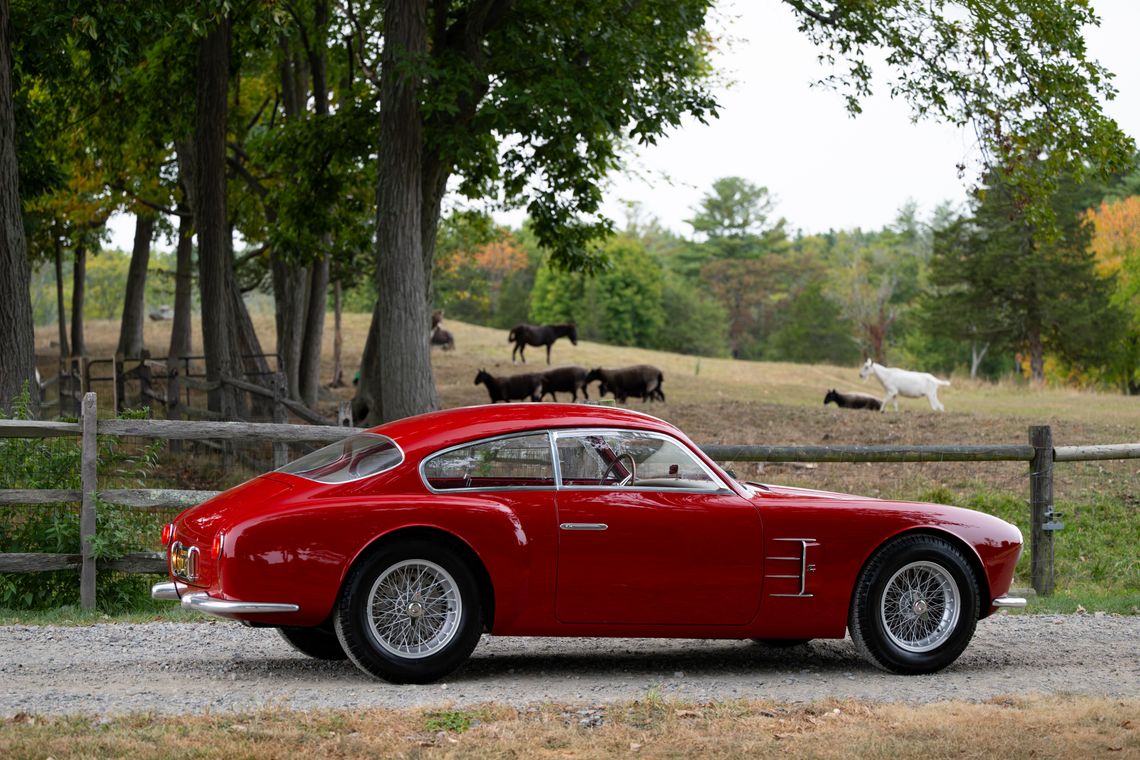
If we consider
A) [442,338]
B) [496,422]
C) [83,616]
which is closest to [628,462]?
[496,422]

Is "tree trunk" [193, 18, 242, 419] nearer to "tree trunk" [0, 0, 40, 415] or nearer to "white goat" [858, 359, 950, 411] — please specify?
"tree trunk" [0, 0, 40, 415]

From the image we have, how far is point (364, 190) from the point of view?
27.7m

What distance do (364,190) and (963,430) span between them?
43.2 ft

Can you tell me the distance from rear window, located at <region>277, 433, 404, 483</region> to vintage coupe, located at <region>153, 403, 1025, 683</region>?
0.05 feet

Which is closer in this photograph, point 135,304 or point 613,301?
point 135,304

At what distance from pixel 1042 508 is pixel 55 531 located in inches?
325

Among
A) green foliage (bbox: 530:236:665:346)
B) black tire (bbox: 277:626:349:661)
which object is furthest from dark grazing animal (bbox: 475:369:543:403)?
green foliage (bbox: 530:236:665:346)

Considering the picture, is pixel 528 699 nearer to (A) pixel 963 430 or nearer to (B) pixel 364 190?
(A) pixel 963 430

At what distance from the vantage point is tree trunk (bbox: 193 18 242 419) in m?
21.8

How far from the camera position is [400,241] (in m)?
17.9

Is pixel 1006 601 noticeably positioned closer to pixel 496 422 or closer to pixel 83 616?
pixel 496 422

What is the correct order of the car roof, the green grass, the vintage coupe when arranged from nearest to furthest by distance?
the vintage coupe, the car roof, the green grass

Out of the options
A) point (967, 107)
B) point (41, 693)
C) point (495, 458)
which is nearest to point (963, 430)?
point (967, 107)

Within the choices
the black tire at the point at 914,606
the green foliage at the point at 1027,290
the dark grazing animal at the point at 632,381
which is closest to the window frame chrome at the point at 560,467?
the black tire at the point at 914,606
